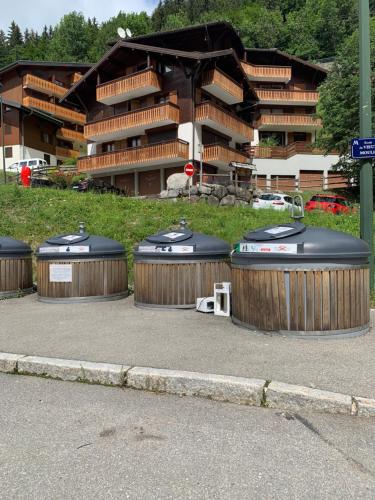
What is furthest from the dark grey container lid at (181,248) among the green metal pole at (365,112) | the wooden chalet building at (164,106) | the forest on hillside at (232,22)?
the forest on hillside at (232,22)

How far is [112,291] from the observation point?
8609mm

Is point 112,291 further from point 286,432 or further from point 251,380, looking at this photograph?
point 286,432

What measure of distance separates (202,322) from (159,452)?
3440 millimetres

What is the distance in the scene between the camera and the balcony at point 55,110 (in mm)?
45281

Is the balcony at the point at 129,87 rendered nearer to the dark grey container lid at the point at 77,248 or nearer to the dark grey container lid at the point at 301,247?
the dark grey container lid at the point at 77,248

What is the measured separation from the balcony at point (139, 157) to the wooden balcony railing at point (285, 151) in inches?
562

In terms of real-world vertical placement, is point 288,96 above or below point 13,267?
above

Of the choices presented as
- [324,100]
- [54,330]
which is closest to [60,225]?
[54,330]

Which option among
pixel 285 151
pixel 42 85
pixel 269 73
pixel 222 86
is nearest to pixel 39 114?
pixel 42 85

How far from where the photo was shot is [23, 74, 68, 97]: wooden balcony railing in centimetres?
4513

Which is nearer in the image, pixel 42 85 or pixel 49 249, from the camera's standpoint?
pixel 49 249

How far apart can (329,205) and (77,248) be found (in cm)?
1739

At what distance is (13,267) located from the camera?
29.5ft

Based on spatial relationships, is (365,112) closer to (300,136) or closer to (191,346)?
(191,346)
